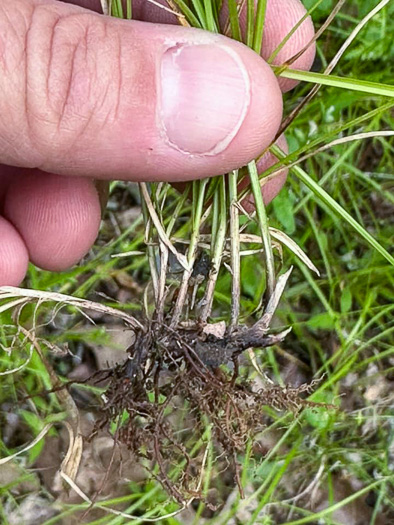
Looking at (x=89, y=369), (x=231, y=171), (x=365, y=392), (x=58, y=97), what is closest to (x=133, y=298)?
(x=89, y=369)

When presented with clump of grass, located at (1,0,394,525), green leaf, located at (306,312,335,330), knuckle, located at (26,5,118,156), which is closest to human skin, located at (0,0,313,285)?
knuckle, located at (26,5,118,156)

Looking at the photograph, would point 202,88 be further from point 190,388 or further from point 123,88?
point 190,388

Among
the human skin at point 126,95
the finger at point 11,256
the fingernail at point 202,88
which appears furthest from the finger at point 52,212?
the fingernail at point 202,88

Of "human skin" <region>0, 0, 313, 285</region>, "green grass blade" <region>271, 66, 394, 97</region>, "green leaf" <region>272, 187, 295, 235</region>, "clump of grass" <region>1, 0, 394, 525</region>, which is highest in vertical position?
"green grass blade" <region>271, 66, 394, 97</region>

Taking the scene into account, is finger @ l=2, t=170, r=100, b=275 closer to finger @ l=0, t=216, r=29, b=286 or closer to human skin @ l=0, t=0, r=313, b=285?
finger @ l=0, t=216, r=29, b=286

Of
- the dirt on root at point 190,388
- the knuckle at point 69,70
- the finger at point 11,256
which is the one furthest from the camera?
the finger at point 11,256

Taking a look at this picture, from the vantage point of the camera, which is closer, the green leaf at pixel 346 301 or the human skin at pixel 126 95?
the human skin at pixel 126 95

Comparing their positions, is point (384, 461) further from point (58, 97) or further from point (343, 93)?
point (58, 97)

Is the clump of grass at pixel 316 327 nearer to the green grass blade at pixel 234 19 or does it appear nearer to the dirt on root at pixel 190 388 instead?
the dirt on root at pixel 190 388
